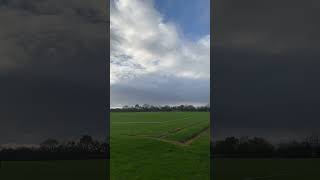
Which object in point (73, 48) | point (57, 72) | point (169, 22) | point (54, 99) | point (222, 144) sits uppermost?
point (169, 22)

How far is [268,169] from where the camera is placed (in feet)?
47.3

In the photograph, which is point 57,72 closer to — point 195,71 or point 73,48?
point 73,48

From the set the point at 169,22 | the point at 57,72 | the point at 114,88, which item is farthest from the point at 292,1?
the point at 57,72

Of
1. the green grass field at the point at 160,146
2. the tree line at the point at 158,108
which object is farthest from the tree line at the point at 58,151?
the green grass field at the point at 160,146

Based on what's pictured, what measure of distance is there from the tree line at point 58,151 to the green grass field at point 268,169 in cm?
422

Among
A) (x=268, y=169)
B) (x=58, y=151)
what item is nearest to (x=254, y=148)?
(x=268, y=169)

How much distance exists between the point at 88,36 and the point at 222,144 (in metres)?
5.99

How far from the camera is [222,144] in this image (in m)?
14.5

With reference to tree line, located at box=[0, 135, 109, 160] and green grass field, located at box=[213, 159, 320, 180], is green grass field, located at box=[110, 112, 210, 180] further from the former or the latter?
tree line, located at box=[0, 135, 109, 160]

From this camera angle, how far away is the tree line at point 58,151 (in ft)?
44.3

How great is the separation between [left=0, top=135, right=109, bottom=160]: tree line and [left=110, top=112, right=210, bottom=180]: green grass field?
2.68 metres

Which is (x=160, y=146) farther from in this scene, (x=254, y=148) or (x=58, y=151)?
(x=58, y=151)

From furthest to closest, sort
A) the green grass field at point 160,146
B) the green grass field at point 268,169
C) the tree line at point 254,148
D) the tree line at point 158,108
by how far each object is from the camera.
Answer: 1. the green grass field at point 160,146
2. the tree line at point 158,108
3. the tree line at point 254,148
4. the green grass field at point 268,169

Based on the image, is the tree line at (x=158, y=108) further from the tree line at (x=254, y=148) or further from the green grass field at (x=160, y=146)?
the tree line at (x=254, y=148)
